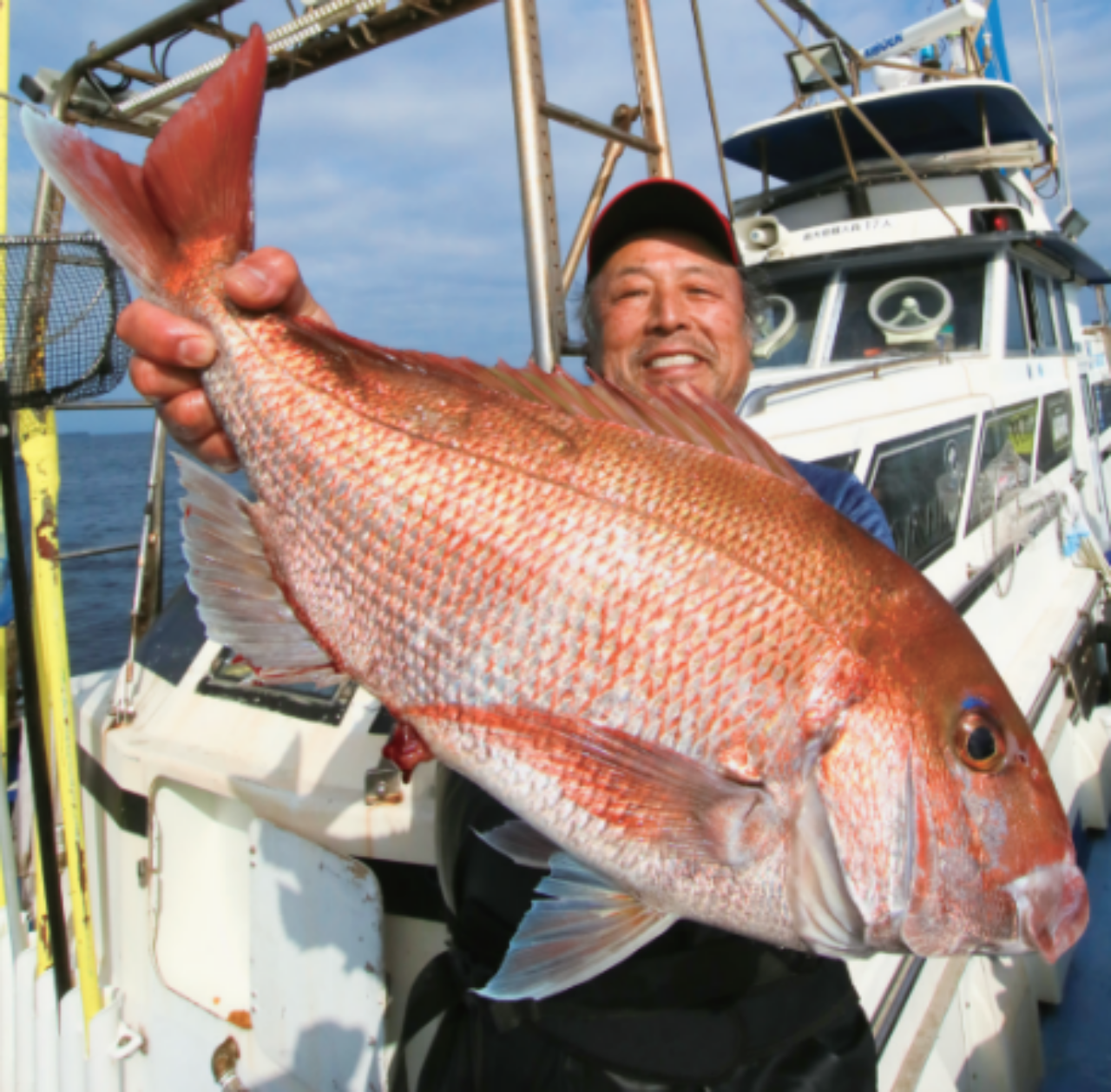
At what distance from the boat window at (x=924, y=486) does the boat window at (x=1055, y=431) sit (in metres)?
1.95

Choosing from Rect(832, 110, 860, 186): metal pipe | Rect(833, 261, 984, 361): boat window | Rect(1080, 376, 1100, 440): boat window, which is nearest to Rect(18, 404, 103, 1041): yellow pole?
Rect(833, 261, 984, 361): boat window

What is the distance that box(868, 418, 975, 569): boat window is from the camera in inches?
115

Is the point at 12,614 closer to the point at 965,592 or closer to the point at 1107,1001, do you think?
the point at 965,592

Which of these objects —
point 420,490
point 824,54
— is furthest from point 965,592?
point 824,54

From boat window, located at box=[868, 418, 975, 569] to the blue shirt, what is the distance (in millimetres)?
1177

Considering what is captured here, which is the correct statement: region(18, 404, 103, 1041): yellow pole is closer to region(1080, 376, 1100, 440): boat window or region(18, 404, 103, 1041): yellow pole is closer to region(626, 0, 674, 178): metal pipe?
region(626, 0, 674, 178): metal pipe

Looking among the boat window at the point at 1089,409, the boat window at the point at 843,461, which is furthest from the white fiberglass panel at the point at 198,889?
the boat window at the point at 1089,409

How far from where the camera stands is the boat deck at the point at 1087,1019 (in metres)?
3.11

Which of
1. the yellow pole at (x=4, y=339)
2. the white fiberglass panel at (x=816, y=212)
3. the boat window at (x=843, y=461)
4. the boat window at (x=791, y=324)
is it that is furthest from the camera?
the white fiberglass panel at (x=816, y=212)

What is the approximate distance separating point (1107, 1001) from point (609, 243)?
12.7 feet

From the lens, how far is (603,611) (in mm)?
1054

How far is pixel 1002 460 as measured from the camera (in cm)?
414

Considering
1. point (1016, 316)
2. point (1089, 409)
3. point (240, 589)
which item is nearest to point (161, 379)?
point (240, 589)

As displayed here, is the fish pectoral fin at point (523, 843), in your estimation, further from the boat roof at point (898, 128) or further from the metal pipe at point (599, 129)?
the boat roof at point (898, 128)
